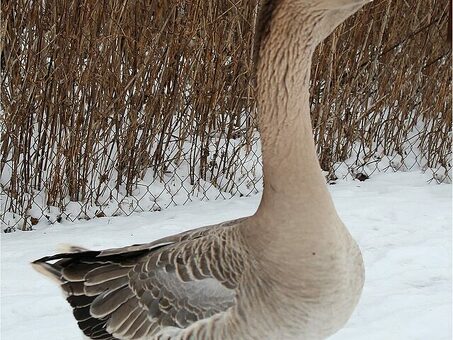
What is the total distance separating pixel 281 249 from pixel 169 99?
3.61 metres

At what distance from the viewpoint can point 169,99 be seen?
5516mm

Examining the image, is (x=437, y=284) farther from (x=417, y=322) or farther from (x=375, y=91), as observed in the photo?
(x=375, y=91)

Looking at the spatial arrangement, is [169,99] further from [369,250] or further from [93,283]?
[93,283]

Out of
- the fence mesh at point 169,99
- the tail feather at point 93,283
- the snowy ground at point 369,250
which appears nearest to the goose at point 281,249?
the tail feather at point 93,283

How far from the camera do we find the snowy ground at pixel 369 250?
11.7ft

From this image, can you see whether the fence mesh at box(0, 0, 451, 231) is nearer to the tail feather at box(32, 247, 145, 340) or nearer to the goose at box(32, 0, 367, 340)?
the tail feather at box(32, 247, 145, 340)

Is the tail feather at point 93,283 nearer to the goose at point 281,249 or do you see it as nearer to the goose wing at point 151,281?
the goose wing at point 151,281

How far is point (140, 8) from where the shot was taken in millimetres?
5344

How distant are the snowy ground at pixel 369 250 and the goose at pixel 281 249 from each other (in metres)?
1.43

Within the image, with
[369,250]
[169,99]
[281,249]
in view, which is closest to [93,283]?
[281,249]

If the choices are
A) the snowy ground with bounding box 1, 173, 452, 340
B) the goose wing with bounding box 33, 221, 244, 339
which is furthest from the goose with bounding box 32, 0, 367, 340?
the snowy ground with bounding box 1, 173, 452, 340

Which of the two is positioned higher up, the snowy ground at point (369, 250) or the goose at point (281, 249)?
the goose at point (281, 249)

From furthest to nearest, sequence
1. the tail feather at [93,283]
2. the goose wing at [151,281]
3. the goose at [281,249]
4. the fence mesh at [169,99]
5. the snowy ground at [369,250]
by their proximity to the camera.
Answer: the fence mesh at [169,99] → the snowy ground at [369,250] → the tail feather at [93,283] → the goose wing at [151,281] → the goose at [281,249]

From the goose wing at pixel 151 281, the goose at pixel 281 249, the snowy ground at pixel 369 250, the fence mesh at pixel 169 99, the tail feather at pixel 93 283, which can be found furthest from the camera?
the fence mesh at pixel 169 99
